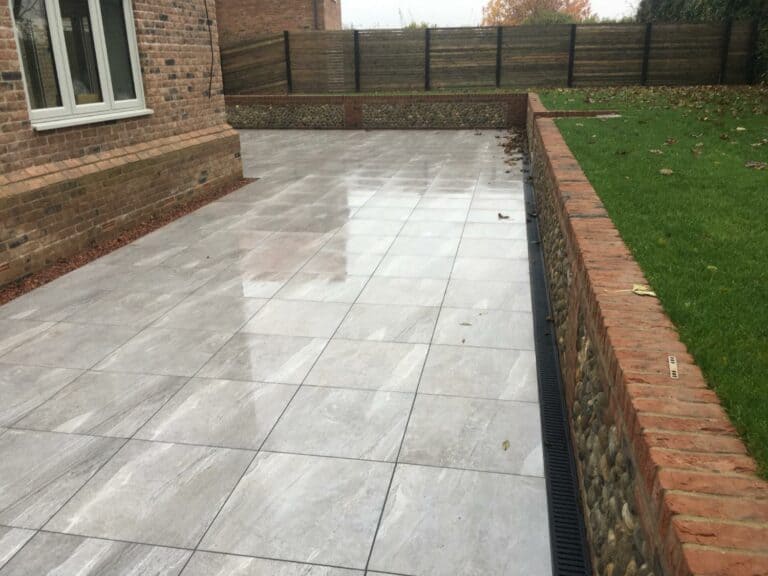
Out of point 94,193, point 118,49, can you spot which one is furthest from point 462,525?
point 118,49

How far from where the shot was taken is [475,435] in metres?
3.57

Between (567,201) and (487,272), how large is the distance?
65.0 inches

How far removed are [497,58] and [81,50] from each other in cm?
1455

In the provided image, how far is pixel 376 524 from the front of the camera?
9.55 feet

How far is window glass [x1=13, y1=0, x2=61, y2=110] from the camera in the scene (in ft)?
20.7

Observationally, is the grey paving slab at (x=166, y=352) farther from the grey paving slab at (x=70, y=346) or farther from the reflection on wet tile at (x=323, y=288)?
the reflection on wet tile at (x=323, y=288)

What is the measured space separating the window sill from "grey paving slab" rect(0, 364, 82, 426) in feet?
9.81

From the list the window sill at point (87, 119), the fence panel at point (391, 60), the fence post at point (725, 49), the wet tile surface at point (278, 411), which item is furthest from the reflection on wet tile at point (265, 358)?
the fence post at point (725, 49)

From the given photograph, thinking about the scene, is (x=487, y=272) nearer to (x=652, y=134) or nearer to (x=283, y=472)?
(x=283, y=472)

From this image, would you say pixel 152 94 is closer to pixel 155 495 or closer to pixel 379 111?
pixel 155 495

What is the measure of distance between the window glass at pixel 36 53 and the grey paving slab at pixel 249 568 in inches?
216

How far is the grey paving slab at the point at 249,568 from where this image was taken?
2.64 meters

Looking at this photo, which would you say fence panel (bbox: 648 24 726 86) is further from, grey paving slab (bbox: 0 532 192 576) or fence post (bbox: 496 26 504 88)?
grey paving slab (bbox: 0 532 192 576)

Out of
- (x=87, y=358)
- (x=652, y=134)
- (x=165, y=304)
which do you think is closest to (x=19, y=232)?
(x=165, y=304)
